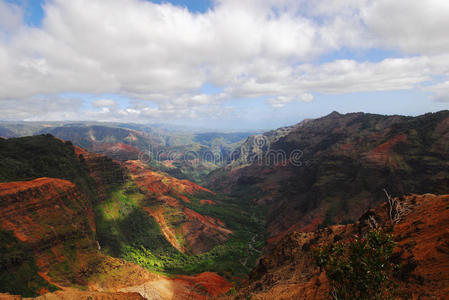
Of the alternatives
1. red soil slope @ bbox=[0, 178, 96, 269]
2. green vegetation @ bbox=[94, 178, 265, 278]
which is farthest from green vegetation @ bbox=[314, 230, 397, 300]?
green vegetation @ bbox=[94, 178, 265, 278]

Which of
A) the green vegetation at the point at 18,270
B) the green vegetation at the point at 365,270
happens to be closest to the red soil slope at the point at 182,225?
the green vegetation at the point at 18,270

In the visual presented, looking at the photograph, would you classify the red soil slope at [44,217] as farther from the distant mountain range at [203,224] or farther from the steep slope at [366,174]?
the steep slope at [366,174]

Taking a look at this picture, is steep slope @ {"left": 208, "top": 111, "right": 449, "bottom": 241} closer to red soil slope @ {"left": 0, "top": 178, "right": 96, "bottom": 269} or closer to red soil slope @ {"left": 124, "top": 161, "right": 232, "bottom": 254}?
red soil slope @ {"left": 124, "top": 161, "right": 232, "bottom": 254}

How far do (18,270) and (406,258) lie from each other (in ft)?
191

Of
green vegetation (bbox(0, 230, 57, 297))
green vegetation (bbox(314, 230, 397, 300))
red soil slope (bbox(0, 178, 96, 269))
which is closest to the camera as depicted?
green vegetation (bbox(314, 230, 397, 300))

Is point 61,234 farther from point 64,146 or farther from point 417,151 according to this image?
point 417,151

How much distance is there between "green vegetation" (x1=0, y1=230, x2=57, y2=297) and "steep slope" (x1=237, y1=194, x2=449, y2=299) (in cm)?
3676

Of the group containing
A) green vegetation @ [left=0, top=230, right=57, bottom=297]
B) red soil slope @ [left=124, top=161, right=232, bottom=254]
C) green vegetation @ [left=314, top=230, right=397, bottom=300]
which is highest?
green vegetation @ [left=314, top=230, right=397, bottom=300]

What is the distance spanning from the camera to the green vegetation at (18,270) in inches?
1503

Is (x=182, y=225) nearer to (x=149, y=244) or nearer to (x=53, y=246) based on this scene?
(x=149, y=244)

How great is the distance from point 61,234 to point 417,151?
116 meters

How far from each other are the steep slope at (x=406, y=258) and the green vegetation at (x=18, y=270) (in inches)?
1447

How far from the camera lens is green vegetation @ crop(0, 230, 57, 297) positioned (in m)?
38.2

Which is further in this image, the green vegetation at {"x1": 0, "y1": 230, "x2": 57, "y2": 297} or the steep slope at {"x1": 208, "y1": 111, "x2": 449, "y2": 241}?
the steep slope at {"x1": 208, "y1": 111, "x2": 449, "y2": 241}
